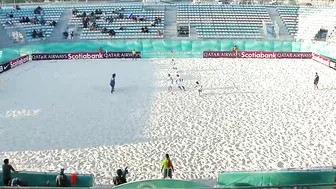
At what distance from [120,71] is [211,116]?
424 inches

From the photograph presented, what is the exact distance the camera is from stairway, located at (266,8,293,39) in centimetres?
3594

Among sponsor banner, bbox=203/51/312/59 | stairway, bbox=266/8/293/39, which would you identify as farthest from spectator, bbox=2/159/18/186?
stairway, bbox=266/8/293/39

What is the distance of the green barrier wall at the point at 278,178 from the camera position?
8.99 meters

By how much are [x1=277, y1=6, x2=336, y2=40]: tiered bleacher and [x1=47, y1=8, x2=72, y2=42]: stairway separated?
2324 cm

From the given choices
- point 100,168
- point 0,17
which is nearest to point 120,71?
point 100,168

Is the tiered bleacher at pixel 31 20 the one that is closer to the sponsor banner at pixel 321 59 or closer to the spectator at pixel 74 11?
the spectator at pixel 74 11

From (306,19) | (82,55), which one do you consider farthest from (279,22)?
(82,55)

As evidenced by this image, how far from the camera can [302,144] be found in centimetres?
1294

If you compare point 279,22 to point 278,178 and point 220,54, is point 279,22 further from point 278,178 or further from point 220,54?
point 278,178

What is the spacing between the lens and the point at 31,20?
37375 mm

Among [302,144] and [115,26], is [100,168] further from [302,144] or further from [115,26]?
[115,26]

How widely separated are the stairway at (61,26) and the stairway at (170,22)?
10.5 m

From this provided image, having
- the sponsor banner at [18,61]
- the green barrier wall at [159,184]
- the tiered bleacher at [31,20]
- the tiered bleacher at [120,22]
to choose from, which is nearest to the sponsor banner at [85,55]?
the sponsor banner at [18,61]

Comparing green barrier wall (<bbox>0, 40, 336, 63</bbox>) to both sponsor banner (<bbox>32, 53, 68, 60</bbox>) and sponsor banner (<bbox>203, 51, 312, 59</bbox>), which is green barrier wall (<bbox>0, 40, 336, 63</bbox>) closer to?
sponsor banner (<bbox>32, 53, 68, 60</bbox>)
